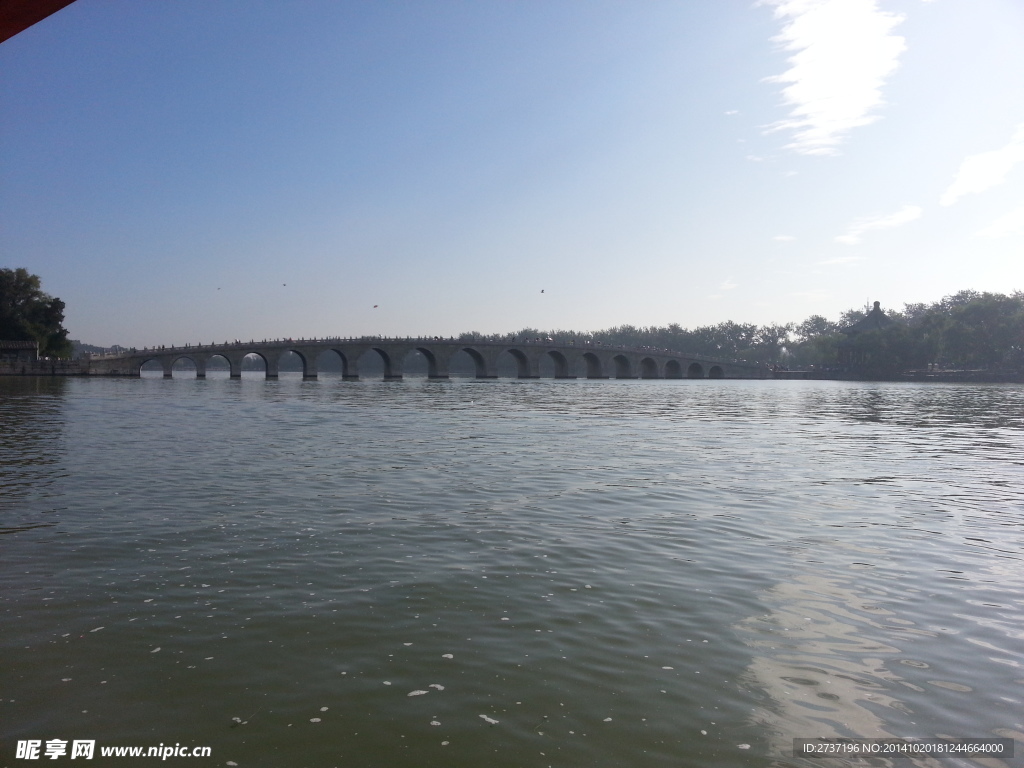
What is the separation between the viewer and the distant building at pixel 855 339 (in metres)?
112

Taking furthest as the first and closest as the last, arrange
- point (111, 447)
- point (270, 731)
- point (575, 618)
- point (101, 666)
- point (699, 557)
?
1. point (111, 447)
2. point (699, 557)
3. point (575, 618)
4. point (101, 666)
5. point (270, 731)

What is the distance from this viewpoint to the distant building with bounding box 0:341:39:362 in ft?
223

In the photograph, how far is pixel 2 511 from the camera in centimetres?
960

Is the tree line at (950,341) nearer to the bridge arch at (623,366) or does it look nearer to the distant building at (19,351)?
the bridge arch at (623,366)

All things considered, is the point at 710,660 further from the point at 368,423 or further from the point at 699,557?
the point at 368,423

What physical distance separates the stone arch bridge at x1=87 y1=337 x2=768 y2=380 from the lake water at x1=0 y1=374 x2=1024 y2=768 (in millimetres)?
76282

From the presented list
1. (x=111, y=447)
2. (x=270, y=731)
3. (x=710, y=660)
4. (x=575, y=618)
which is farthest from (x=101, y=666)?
(x=111, y=447)

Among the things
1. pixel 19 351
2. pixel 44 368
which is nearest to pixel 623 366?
pixel 44 368

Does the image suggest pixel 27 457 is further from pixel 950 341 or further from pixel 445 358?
pixel 950 341

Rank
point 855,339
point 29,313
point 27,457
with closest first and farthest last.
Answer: point 27,457 → point 29,313 → point 855,339

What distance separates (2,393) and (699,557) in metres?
45.2

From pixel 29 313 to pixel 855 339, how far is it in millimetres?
116226

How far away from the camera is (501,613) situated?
19.2 feet

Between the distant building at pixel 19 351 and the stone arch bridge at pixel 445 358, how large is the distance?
5821mm
